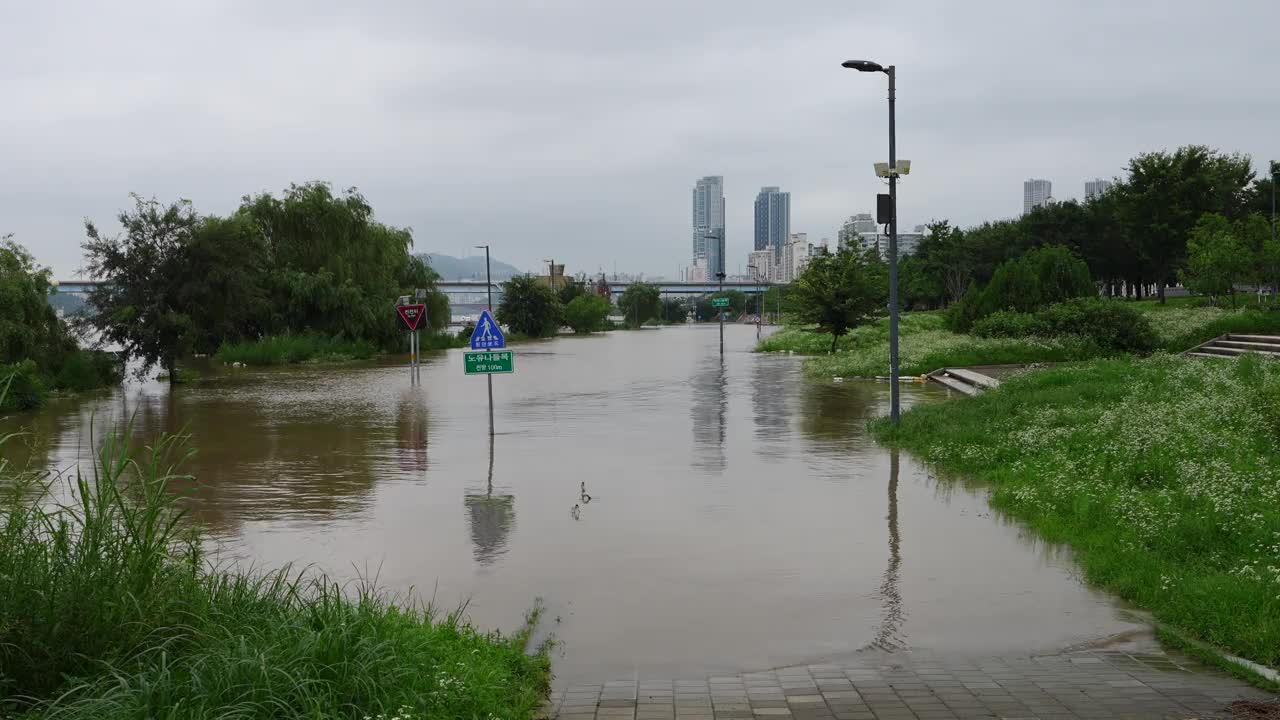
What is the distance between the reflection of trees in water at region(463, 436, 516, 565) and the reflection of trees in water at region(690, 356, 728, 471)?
353 cm

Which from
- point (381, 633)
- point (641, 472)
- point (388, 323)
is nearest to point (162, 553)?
point (381, 633)

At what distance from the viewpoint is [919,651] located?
6.62 metres

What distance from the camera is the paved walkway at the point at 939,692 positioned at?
535 centimetres

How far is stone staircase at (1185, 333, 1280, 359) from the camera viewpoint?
2598 centimetres

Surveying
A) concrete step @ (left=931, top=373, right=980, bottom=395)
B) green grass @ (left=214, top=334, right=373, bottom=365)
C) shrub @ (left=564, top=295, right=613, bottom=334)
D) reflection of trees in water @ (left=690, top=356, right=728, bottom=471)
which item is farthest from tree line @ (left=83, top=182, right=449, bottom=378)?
shrub @ (left=564, top=295, right=613, bottom=334)

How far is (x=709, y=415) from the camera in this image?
2183 centimetres

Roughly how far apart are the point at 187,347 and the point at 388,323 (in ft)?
59.2

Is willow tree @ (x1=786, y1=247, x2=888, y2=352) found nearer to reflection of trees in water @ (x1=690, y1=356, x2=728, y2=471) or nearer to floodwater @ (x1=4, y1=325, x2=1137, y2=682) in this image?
reflection of trees in water @ (x1=690, y1=356, x2=728, y2=471)

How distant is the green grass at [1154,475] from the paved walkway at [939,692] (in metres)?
0.72

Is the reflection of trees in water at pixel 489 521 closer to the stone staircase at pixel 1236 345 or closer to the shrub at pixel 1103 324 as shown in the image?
the stone staircase at pixel 1236 345

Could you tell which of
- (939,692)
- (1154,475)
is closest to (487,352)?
(1154,475)

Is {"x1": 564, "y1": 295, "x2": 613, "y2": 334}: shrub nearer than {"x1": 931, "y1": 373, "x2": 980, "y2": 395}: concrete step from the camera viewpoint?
No

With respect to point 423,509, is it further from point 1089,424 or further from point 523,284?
point 523,284

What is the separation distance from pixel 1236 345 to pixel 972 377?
25.3 feet
